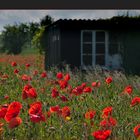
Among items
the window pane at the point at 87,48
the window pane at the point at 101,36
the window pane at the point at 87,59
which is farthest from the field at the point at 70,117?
the window pane at the point at 101,36

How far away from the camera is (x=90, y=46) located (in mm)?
21547

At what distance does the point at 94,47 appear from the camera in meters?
21.5

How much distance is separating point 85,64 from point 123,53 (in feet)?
5.33

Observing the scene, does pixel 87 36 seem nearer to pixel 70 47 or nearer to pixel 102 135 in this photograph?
pixel 70 47

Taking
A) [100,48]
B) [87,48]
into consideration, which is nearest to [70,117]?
[87,48]

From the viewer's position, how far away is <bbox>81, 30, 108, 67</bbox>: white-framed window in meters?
21.4

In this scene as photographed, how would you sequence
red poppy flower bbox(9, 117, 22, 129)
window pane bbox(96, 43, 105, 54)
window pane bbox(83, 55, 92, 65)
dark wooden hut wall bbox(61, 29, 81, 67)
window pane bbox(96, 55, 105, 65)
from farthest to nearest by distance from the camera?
window pane bbox(96, 43, 105, 54)
window pane bbox(96, 55, 105, 65)
window pane bbox(83, 55, 92, 65)
dark wooden hut wall bbox(61, 29, 81, 67)
red poppy flower bbox(9, 117, 22, 129)

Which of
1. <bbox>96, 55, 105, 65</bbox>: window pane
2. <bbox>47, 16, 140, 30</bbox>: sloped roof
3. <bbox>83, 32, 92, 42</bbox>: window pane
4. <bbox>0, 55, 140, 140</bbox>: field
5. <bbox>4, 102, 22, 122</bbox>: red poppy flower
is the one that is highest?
<bbox>47, 16, 140, 30</bbox>: sloped roof

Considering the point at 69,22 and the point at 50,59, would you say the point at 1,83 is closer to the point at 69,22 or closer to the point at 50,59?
the point at 69,22

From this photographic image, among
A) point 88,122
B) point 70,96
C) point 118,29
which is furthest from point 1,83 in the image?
point 118,29

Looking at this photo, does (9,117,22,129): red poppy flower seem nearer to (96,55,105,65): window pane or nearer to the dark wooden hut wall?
the dark wooden hut wall

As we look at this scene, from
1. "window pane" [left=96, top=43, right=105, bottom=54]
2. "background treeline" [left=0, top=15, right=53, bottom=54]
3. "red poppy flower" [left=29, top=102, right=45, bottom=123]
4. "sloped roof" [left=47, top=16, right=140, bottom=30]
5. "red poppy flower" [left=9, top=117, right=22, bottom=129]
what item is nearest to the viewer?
"red poppy flower" [left=9, top=117, right=22, bottom=129]

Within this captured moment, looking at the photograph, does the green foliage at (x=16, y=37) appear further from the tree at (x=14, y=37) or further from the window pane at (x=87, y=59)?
the window pane at (x=87, y=59)

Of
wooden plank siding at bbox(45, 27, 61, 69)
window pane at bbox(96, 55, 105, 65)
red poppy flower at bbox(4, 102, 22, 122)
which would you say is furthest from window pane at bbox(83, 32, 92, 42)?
red poppy flower at bbox(4, 102, 22, 122)
